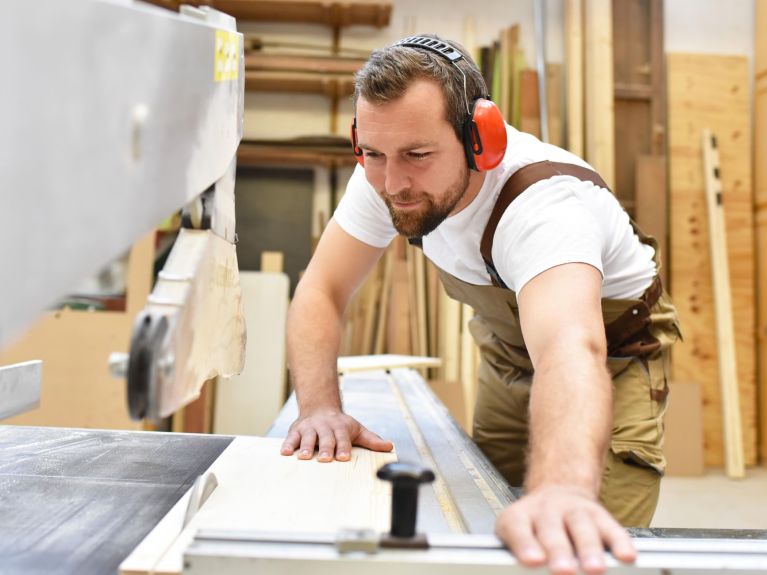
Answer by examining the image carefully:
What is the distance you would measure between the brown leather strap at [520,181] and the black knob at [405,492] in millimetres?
870

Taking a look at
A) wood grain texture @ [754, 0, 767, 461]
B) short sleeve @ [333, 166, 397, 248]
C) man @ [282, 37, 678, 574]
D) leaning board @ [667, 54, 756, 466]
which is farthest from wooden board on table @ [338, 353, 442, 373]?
wood grain texture @ [754, 0, 767, 461]

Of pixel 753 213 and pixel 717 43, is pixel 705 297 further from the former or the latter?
pixel 717 43

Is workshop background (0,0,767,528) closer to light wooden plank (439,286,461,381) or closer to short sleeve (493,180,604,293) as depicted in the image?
light wooden plank (439,286,461,381)

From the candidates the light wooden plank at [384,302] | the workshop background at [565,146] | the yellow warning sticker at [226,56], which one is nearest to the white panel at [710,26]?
the workshop background at [565,146]

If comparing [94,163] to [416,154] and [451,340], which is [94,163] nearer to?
[416,154]

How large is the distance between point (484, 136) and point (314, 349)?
69 cm

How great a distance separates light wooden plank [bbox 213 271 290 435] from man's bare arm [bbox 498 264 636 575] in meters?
2.98

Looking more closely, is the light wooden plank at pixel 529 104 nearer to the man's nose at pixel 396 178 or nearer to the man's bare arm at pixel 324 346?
the man's bare arm at pixel 324 346

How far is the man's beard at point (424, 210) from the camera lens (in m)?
1.54

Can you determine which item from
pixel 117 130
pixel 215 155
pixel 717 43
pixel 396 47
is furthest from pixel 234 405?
pixel 717 43

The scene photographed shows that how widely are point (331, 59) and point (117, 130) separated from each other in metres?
3.91

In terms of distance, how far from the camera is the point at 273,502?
0.98 m

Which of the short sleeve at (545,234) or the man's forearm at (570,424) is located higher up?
the short sleeve at (545,234)

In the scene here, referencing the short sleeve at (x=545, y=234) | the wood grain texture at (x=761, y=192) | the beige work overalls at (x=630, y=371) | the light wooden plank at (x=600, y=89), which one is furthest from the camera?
the wood grain texture at (x=761, y=192)
